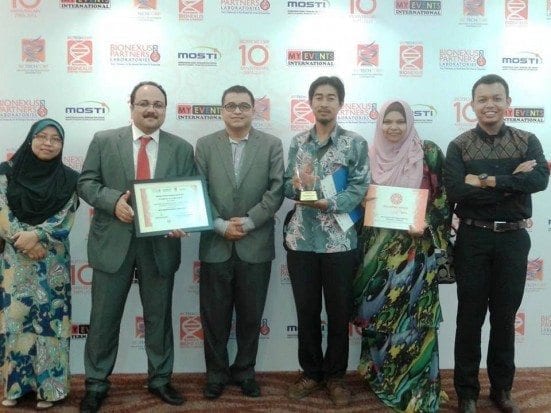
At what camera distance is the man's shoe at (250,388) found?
10.2ft

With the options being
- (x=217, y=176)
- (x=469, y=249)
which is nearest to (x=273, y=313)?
(x=217, y=176)

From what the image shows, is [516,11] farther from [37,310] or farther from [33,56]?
[37,310]

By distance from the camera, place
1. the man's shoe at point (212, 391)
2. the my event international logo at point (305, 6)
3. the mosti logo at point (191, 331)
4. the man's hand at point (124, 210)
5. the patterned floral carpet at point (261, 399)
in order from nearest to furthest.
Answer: the man's hand at point (124, 210), the patterned floral carpet at point (261, 399), the man's shoe at point (212, 391), the my event international logo at point (305, 6), the mosti logo at point (191, 331)

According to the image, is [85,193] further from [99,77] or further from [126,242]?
[99,77]

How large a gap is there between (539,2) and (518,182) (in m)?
1.85

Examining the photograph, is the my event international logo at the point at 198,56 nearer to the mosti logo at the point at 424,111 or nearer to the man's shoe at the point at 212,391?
the mosti logo at the point at 424,111

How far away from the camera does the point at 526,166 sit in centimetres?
264

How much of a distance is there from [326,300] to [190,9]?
7.28 feet

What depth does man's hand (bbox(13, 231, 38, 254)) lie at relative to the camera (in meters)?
2.67

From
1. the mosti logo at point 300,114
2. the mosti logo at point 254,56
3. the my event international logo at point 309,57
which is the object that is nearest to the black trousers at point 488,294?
the mosti logo at point 300,114

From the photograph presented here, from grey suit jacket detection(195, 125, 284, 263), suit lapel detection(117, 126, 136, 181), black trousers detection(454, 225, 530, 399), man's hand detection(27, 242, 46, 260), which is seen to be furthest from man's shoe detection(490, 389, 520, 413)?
man's hand detection(27, 242, 46, 260)

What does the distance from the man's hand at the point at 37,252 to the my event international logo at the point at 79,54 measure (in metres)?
1.40

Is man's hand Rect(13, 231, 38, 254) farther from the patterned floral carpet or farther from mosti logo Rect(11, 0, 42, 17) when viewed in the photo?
mosti logo Rect(11, 0, 42, 17)

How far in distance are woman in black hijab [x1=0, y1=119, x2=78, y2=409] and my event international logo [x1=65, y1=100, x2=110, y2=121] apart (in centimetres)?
75
